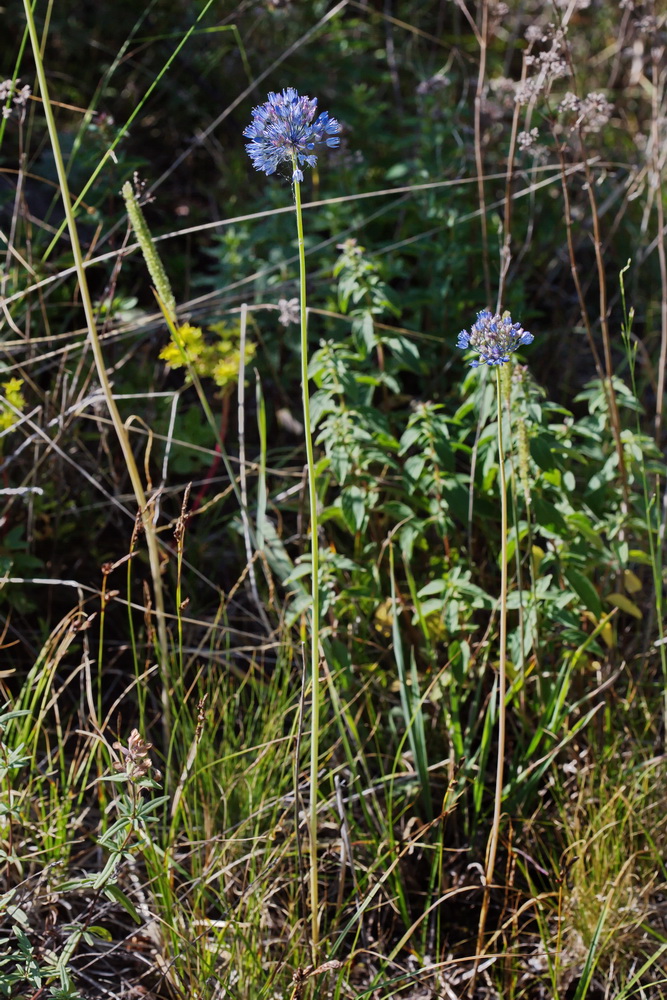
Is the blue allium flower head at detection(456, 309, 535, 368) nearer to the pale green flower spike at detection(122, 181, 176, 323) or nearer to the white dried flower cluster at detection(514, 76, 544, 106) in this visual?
the pale green flower spike at detection(122, 181, 176, 323)

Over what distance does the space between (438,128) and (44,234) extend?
1.20 m

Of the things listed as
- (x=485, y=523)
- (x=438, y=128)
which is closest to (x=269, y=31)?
(x=438, y=128)

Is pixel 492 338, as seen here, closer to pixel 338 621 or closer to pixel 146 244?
pixel 146 244

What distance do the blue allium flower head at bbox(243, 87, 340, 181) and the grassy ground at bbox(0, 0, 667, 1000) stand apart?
0.43 ft

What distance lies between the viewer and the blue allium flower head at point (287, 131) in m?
0.97

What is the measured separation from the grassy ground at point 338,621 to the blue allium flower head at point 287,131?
0.43ft

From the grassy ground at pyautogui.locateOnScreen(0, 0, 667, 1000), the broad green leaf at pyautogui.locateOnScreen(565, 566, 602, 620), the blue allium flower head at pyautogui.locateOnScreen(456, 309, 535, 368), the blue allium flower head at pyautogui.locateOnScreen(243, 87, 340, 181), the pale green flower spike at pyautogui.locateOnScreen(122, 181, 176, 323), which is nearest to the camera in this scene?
the blue allium flower head at pyautogui.locateOnScreen(243, 87, 340, 181)

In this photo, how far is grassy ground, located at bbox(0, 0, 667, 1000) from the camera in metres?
1.50

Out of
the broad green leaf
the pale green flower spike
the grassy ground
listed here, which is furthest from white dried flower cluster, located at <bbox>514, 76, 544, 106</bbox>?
the broad green leaf

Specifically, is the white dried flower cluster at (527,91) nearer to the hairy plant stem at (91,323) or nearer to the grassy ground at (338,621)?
the grassy ground at (338,621)

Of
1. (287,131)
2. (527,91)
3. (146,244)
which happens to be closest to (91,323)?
(146,244)

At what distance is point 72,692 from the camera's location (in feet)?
6.86

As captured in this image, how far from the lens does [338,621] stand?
1.96 meters

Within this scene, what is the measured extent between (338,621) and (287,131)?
3.89 feet
